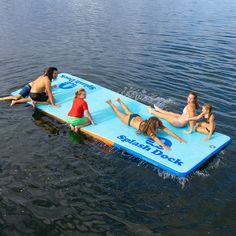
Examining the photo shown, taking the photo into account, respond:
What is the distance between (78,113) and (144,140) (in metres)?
2.64

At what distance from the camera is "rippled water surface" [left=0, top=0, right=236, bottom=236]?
8.00 metres

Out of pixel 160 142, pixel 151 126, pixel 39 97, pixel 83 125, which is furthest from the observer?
pixel 39 97

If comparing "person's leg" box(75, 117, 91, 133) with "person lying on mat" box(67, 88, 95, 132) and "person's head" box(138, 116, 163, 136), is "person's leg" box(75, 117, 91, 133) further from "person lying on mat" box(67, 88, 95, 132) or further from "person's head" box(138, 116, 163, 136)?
"person's head" box(138, 116, 163, 136)

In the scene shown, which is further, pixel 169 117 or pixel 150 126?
pixel 169 117

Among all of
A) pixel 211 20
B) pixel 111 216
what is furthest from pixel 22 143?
pixel 211 20

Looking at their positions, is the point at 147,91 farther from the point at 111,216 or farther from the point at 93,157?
the point at 111,216

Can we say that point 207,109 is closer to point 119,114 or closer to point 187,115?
point 187,115

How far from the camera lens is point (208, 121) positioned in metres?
11.2

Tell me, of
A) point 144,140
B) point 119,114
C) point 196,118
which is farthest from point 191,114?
point 119,114

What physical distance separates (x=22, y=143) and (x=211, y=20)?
2961 cm

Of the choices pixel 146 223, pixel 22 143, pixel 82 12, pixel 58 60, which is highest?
pixel 82 12

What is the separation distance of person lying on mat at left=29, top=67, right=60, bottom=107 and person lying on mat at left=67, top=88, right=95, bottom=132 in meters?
1.80

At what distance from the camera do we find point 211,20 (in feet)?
113

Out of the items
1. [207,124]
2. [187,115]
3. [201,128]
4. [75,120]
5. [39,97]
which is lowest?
[201,128]
